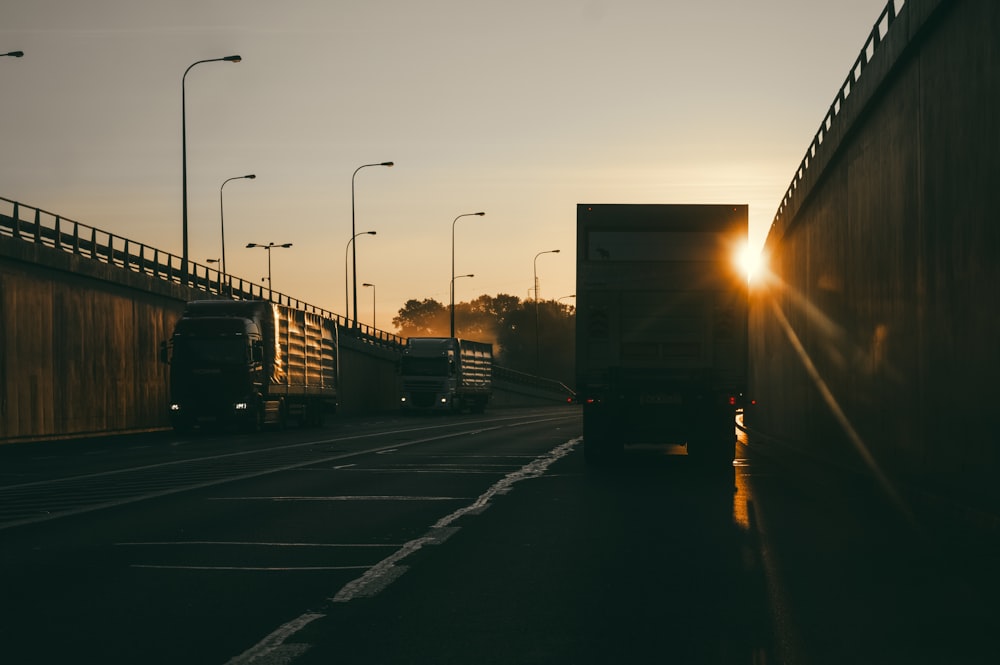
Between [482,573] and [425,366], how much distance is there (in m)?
51.5

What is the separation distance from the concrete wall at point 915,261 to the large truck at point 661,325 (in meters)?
2.18

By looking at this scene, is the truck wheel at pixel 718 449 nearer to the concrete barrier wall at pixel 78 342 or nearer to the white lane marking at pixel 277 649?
the white lane marking at pixel 277 649

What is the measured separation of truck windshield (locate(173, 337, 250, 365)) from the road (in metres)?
17.4

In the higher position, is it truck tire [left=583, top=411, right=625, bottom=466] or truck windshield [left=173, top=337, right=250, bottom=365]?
truck windshield [left=173, top=337, right=250, bottom=365]

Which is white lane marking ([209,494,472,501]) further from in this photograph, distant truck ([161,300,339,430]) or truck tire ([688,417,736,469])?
distant truck ([161,300,339,430])

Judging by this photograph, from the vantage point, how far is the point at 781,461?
22922 mm

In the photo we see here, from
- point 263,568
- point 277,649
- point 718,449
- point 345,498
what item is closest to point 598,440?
point 718,449

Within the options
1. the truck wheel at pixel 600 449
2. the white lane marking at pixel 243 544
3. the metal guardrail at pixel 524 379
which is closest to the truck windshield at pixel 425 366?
the metal guardrail at pixel 524 379

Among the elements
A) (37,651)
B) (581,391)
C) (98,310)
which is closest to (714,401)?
(581,391)

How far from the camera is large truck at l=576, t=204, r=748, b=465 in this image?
1961 cm

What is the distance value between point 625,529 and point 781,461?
1169cm

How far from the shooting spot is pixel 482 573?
30.0ft

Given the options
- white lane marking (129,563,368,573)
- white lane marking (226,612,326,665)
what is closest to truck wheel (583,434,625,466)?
white lane marking (129,563,368,573)

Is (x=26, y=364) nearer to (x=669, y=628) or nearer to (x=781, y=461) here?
(x=781, y=461)
